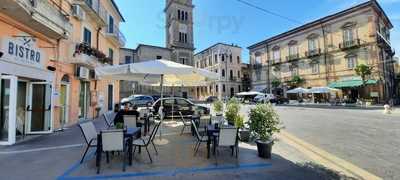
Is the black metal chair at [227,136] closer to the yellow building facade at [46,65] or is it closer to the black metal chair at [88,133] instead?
the black metal chair at [88,133]

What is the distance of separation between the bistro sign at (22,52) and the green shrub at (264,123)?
7183 mm

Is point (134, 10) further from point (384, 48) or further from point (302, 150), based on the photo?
point (384, 48)

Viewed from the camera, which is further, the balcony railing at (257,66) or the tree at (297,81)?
the balcony railing at (257,66)

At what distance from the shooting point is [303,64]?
33.1 meters

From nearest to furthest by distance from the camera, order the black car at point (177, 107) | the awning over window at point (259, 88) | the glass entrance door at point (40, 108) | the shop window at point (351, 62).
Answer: the glass entrance door at point (40, 108)
the black car at point (177, 107)
the shop window at point (351, 62)
the awning over window at point (259, 88)

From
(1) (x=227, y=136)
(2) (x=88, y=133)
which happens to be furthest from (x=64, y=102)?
(1) (x=227, y=136)

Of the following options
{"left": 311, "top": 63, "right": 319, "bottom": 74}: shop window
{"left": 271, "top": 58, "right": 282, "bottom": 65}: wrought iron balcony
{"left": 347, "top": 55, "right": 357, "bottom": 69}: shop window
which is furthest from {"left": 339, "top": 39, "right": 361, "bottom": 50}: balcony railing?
{"left": 271, "top": 58, "right": 282, "bottom": 65}: wrought iron balcony

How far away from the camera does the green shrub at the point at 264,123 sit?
16.7ft

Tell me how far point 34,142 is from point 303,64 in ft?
111

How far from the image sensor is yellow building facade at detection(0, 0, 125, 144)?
656 centimetres

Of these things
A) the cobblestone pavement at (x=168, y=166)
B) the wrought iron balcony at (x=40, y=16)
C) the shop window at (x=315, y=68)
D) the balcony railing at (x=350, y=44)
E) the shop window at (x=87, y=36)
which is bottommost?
the cobblestone pavement at (x=168, y=166)

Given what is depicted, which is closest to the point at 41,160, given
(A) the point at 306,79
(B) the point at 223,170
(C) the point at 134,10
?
(B) the point at 223,170

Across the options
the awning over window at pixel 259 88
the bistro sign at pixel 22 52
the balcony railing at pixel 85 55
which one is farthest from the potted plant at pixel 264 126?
the awning over window at pixel 259 88

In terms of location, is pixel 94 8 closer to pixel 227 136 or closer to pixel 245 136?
pixel 245 136
